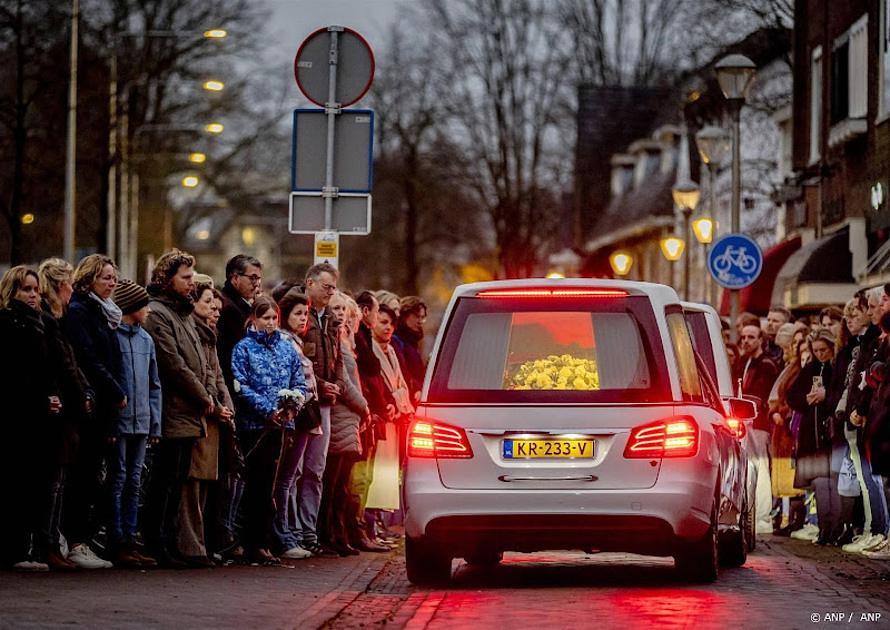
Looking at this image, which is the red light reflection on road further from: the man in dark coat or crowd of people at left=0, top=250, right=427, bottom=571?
the man in dark coat

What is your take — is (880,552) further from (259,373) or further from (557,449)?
(259,373)

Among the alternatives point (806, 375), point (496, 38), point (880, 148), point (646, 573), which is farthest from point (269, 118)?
point (646, 573)

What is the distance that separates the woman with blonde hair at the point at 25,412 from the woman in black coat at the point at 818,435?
6.96m

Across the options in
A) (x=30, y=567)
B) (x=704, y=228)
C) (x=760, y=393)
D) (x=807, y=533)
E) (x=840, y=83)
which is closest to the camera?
(x=30, y=567)

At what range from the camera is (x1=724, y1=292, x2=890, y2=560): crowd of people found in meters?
16.5

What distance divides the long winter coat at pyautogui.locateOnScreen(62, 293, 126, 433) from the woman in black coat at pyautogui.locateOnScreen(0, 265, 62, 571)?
0.31m

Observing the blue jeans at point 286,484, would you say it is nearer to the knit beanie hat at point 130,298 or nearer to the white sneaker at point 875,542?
the knit beanie hat at point 130,298

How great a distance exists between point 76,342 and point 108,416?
515 mm

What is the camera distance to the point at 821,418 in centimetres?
1855

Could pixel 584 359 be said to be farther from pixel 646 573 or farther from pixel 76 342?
pixel 76 342

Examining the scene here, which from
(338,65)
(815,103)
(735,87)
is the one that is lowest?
(338,65)

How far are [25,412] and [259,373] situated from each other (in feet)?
6.08

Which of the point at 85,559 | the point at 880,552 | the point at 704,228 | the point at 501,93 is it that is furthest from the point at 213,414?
the point at 501,93

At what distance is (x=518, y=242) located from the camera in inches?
2670
